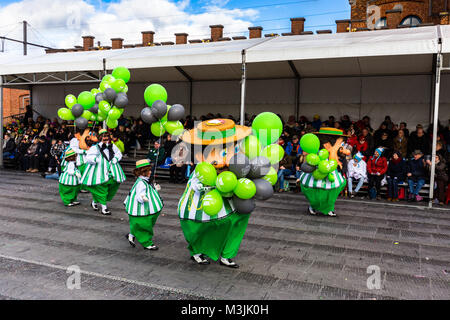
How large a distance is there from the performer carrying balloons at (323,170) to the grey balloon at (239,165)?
3580 millimetres

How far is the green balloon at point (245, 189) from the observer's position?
4273 mm

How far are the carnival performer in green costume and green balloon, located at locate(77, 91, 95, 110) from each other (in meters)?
3.81

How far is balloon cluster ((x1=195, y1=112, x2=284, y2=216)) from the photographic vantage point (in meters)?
4.29

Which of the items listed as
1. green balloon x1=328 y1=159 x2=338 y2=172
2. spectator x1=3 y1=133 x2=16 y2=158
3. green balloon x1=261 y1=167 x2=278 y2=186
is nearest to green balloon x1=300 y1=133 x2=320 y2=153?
green balloon x1=328 y1=159 x2=338 y2=172

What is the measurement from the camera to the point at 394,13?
71.9 ft

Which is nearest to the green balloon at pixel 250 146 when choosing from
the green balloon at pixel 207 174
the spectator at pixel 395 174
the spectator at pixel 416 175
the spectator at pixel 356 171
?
the green balloon at pixel 207 174

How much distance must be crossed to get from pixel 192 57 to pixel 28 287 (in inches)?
334

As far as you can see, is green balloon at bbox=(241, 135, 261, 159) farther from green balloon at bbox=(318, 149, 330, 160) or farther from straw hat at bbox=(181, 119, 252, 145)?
green balloon at bbox=(318, 149, 330, 160)

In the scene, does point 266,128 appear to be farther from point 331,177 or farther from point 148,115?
point 331,177

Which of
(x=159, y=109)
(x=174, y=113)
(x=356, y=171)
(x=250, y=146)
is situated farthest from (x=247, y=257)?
(x=356, y=171)

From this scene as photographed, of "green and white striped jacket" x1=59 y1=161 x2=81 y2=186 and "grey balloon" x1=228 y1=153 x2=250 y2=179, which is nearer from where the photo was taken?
"grey balloon" x1=228 y1=153 x2=250 y2=179

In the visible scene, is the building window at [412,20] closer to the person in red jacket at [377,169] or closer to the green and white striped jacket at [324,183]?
the person in red jacket at [377,169]

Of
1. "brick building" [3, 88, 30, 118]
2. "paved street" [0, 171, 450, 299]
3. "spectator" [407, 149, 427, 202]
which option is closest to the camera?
"paved street" [0, 171, 450, 299]

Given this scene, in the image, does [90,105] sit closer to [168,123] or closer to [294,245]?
[168,123]
